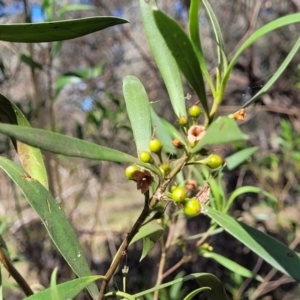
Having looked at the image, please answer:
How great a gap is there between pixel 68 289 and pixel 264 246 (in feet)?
0.71

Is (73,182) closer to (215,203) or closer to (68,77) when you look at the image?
(68,77)

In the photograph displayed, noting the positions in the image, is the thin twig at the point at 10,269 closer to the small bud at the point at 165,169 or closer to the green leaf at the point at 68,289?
the green leaf at the point at 68,289

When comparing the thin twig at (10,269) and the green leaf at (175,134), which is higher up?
the green leaf at (175,134)

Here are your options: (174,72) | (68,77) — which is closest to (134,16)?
(68,77)

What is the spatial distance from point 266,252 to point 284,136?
1.56m

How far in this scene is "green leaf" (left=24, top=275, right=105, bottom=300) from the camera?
0.49m

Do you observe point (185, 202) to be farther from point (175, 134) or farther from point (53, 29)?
point (53, 29)

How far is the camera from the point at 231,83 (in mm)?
2625

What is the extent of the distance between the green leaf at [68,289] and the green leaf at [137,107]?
7.2 inches

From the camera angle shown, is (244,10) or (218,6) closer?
(244,10)

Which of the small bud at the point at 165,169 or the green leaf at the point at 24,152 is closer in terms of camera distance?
the small bud at the point at 165,169

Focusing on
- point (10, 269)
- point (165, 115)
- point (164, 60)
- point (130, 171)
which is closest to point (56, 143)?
point (130, 171)

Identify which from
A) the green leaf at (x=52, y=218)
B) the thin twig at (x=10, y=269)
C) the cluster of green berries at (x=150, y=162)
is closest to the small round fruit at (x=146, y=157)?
the cluster of green berries at (x=150, y=162)

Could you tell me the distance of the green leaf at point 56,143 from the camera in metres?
0.38
